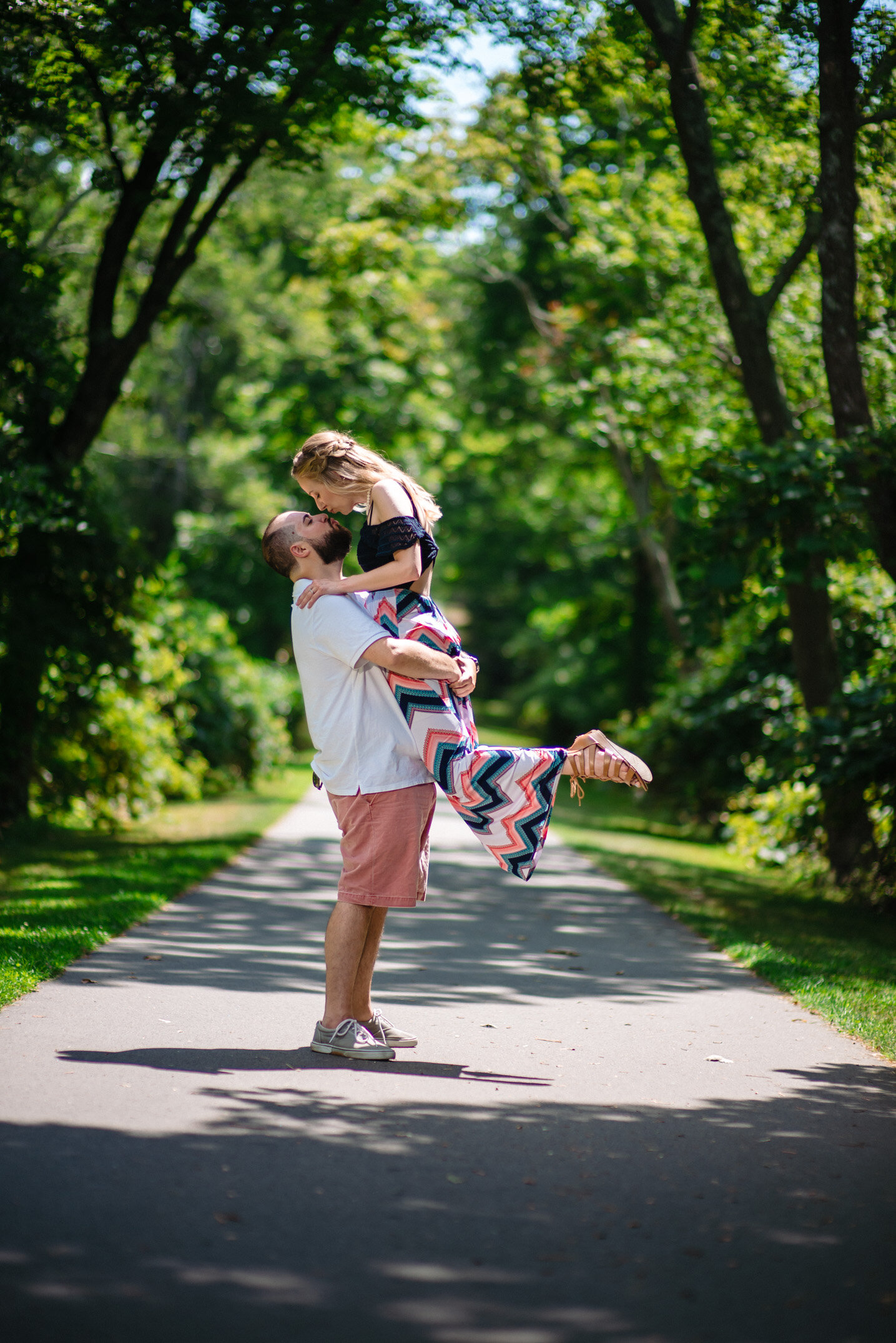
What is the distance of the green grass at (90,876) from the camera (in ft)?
20.4

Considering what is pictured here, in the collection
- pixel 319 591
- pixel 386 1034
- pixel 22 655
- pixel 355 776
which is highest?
pixel 319 591

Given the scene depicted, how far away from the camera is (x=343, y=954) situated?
15.8 feet

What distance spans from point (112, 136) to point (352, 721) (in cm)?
737

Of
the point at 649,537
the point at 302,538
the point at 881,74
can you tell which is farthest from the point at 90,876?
the point at 649,537

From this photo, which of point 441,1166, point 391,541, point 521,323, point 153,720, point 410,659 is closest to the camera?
point 441,1166

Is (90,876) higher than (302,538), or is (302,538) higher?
(302,538)

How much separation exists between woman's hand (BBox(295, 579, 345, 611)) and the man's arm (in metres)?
0.26

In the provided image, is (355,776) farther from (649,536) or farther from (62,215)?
(649,536)

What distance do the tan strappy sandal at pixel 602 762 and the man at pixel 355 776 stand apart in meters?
0.48

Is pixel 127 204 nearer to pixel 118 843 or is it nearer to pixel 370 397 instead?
pixel 118 843

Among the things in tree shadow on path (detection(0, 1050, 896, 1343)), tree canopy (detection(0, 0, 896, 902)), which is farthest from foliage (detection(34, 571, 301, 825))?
tree shadow on path (detection(0, 1050, 896, 1343))

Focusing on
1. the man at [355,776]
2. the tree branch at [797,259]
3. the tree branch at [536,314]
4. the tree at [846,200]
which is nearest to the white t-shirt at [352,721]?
the man at [355,776]

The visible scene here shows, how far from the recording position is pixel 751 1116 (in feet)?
13.9

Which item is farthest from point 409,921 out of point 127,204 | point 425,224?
point 425,224
